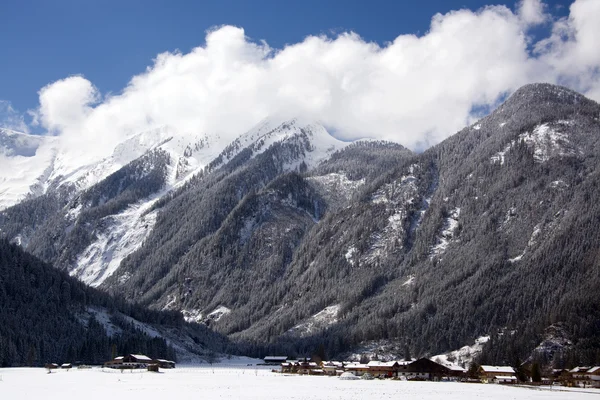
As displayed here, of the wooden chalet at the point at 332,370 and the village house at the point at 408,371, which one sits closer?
the village house at the point at 408,371

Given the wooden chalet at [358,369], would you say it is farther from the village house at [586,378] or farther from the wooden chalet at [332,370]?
the village house at [586,378]

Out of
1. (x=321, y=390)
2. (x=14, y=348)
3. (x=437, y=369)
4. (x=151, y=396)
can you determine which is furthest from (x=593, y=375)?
(x=14, y=348)

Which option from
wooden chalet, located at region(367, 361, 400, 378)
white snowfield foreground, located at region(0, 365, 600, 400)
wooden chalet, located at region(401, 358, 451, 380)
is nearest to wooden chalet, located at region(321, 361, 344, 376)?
wooden chalet, located at region(367, 361, 400, 378)

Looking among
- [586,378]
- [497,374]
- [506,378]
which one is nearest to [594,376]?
[586,378]

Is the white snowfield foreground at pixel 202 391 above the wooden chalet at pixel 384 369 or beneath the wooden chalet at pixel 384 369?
beneath

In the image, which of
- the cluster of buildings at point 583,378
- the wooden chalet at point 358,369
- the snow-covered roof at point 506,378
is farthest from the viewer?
the wooden chalet at point 358,369

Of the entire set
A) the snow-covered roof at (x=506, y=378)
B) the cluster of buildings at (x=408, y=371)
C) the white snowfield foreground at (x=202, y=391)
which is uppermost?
the cluster of buildings at (x=408, y=371)

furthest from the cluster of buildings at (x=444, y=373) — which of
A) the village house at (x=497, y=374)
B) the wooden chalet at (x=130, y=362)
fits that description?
the wooden chalet at (x=130, y=362)

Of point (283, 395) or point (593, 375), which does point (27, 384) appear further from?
point (593, 375)

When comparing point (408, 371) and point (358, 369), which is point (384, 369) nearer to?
point (408, 371)

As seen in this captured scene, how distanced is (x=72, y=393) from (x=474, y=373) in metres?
103

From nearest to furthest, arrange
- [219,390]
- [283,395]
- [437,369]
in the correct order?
[283,395]
[219,390]
[437,369]

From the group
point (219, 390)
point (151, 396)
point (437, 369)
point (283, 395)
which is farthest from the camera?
point (437, 369)

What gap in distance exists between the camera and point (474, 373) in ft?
571
